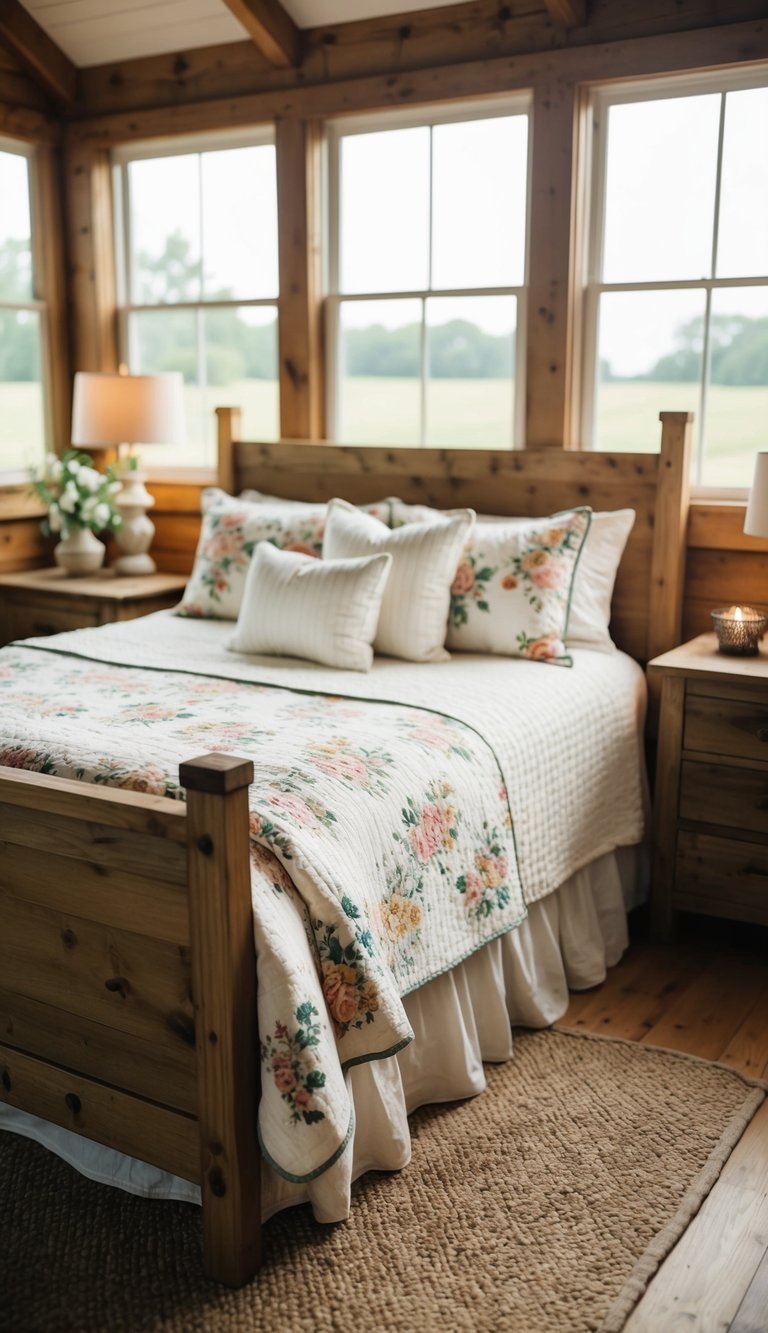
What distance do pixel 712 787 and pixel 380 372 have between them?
1868 mm

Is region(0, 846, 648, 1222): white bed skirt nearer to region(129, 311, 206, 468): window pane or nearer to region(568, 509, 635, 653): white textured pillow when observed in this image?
region(568, 509, 635, 653): white textured pillow

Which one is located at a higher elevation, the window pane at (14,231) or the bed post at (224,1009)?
the window pane at (14,231)

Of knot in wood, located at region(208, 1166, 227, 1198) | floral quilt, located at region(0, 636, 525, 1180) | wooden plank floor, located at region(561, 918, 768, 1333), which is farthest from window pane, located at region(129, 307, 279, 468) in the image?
knot in wood, located at region(208, 1166, 227, 1198)

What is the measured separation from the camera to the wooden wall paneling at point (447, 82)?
3236 mm

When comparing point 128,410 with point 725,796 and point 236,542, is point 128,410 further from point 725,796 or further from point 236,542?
point 725,796

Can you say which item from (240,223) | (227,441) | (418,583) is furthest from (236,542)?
(240,223)

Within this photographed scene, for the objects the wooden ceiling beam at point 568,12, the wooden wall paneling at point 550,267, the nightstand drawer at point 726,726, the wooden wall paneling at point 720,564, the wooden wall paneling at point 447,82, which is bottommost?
the nightstand drawer at point 726,726

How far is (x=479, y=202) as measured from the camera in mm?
3764

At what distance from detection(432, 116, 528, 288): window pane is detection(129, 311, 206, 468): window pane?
1056 mm

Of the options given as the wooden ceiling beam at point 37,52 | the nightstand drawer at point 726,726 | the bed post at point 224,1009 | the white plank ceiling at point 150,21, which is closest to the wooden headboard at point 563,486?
the nightstand drawer at point 726,726

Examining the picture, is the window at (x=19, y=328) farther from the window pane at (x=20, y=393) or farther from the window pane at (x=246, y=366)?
the window pane at (x=246, y=366)

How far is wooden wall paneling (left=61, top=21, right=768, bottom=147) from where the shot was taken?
3.24 metres

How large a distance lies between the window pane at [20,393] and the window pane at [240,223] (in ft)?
2.45

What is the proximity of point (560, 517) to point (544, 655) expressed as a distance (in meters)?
0.43
